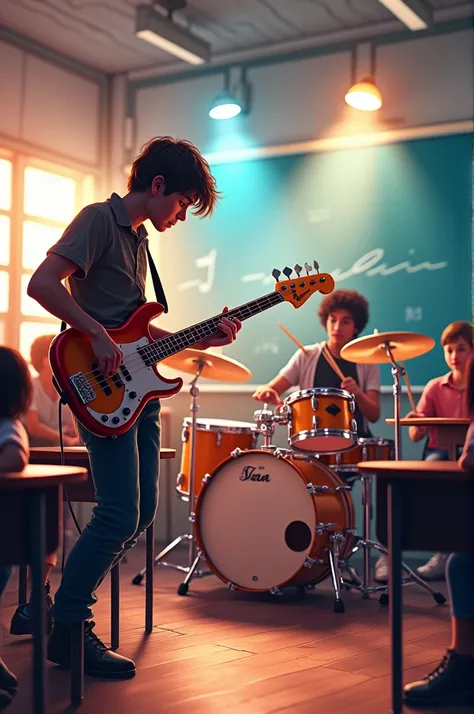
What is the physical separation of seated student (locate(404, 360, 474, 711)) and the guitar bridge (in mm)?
1014

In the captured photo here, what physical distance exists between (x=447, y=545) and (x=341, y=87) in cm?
405

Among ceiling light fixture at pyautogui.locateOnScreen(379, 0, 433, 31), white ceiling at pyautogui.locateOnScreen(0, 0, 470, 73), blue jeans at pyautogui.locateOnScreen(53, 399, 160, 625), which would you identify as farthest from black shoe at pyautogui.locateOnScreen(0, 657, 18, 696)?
white ceiling at pyautogui.locateOnScreen(0, 0, 470, 73)

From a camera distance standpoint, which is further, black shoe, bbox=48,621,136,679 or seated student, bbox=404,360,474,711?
black shoe, bbox=48,621,136,679

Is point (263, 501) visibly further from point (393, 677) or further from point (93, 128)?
point (93, 128)

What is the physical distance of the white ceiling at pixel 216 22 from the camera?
17.5 feet

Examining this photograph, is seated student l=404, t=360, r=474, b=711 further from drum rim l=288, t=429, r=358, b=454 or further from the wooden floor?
drum rim l=288, t=429, r=358, b=454

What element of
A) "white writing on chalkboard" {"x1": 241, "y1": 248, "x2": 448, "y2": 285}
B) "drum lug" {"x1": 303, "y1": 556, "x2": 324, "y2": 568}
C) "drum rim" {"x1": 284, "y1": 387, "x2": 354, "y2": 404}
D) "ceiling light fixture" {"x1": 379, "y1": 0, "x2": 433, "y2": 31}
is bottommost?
"drum lug" {"x1": 303, "y1": 556, "x2": 324, "y2": 568}

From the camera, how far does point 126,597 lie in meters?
4.12

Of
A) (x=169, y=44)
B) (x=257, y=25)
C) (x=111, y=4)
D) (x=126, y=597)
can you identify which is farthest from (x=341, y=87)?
(x=126, y=597)

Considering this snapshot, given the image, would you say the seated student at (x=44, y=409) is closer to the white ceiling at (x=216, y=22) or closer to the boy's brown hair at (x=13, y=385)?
the white ceiling at (x=216, y=22)

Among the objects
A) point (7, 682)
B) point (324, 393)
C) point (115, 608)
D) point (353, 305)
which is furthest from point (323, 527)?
point (7, 682)

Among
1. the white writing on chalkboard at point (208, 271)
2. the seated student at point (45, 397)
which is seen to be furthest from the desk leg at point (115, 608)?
the white writing on chalkboard at point (208, 271)

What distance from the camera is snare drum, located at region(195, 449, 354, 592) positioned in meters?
4.06

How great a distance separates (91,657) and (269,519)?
4.99 feet
